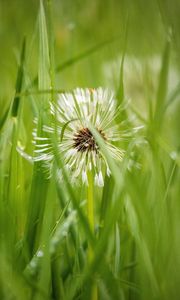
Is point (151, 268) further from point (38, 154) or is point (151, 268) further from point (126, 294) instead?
point (38, 154)

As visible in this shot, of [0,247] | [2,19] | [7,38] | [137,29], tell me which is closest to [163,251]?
[0,247]

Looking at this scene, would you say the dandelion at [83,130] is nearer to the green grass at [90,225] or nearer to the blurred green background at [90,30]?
the green grass at [90,225]

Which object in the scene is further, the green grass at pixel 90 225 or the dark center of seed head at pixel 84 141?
the dark center of seed head at pixel 84 141

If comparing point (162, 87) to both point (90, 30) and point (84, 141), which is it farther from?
point (90, 30)

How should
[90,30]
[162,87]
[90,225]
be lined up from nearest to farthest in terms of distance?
[90,225], [162,87], [90,30]

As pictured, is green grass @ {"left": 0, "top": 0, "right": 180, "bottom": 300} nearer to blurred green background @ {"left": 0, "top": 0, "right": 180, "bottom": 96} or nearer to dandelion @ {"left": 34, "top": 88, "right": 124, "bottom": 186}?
dandelion @ {"left": 34, "top": 88, "right": 124, "bottom": 186}

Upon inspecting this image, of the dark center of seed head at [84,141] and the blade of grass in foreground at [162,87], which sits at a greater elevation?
the blade of grass in foreground at [162,87]

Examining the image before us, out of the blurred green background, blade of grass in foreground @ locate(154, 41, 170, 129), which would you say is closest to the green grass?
blade of grass in foreground @ locate(154, 41, 170, 129)

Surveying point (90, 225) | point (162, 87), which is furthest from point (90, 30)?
point (90, 225)

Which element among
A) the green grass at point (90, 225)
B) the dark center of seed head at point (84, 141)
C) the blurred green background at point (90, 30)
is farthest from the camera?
the blurred green background at point (90, 30)

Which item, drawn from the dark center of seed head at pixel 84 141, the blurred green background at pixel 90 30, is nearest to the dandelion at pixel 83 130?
the dark center of seed head at pixel 84 141
